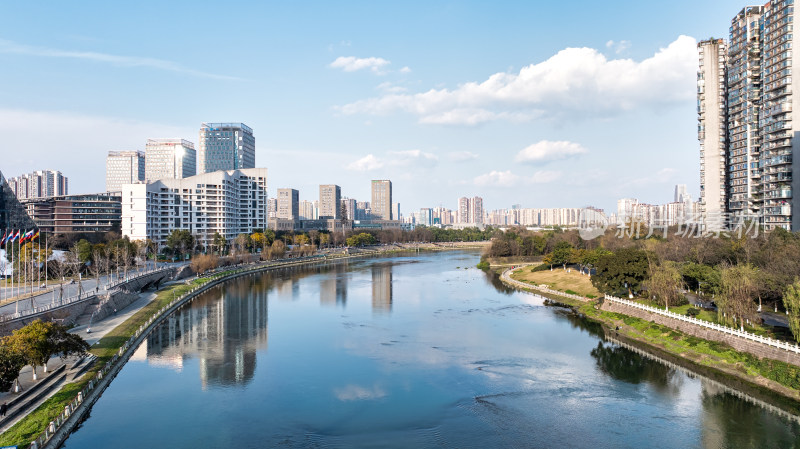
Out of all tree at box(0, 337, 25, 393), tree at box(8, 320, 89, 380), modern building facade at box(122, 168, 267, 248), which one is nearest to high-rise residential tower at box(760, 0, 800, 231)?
tree at box(8, 320, 89, 380)

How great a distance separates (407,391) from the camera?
19266 millimetres

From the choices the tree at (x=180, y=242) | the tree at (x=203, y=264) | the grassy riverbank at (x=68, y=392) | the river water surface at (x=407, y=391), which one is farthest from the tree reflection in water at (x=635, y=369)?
the tree at (x=180, y=242)

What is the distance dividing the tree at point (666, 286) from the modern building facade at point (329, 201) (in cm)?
13629

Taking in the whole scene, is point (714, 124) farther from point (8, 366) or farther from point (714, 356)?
point (8, 366)

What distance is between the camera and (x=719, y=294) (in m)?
25.9

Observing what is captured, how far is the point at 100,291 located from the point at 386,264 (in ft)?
138

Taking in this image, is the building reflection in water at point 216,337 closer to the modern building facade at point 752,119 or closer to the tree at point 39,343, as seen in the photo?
the tree at point 39,343

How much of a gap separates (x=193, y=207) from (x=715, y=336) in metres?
67.0

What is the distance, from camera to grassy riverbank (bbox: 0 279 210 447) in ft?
45.5

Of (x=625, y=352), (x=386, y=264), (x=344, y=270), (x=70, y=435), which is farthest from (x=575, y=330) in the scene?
(x=386, y=264)

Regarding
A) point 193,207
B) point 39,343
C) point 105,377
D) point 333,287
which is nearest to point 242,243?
point 193,207

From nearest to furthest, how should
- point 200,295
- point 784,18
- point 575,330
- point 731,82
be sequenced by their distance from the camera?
1. point 575,330
2. point 784,18
3. point 200,295
4. point 731,82

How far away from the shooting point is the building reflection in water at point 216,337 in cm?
2217

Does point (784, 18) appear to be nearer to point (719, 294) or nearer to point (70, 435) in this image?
point (719, 294)
